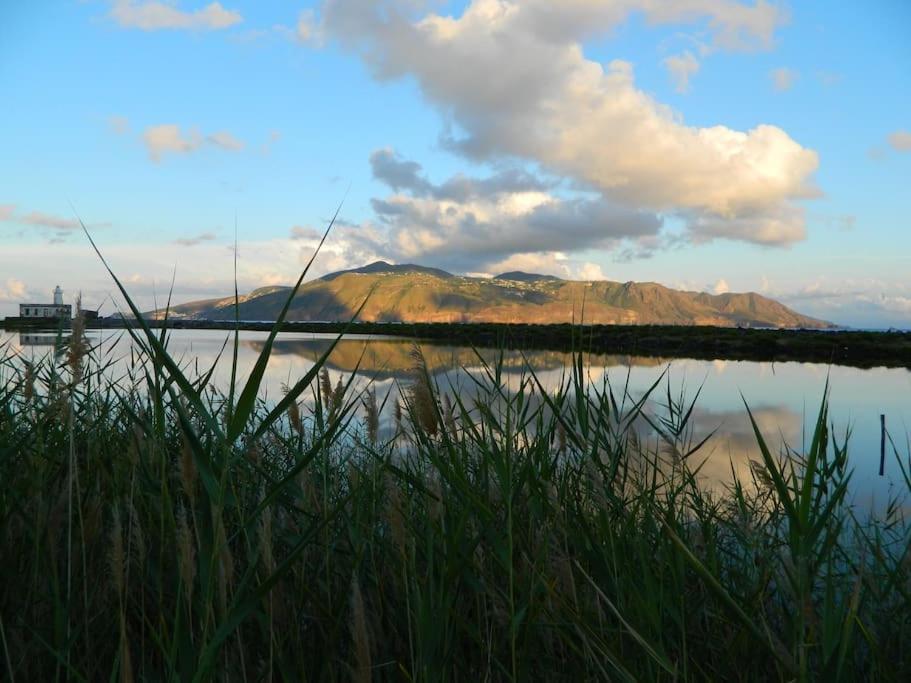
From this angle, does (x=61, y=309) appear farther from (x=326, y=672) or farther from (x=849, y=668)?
(x=849, y=668)

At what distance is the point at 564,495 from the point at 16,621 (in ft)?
7.03

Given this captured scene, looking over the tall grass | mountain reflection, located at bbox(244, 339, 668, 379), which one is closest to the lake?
mountain reflection, located at bbox(244, 339, 668, 379)

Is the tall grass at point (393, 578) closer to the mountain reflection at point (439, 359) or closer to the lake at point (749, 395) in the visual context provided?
the mountain reflection at point (439, 359)

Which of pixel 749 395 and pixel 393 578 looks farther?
pixel 749 395

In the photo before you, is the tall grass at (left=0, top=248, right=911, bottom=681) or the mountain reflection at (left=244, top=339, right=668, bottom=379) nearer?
the tall grass at (left=0, top=248, right=911, bottom=681)

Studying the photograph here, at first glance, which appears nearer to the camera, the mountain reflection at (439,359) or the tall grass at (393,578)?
the tall grass at (393,578)

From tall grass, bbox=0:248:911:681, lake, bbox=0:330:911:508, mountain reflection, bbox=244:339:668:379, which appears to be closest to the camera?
tall grass, bbox=0:248:911:681

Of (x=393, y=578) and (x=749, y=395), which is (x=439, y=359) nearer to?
(x=393, y=578)

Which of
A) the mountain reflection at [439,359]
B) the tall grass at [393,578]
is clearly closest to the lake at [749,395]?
the mountain reflection at [439,359]

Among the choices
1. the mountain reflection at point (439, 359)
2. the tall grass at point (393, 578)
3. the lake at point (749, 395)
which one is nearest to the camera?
the tall grass at point (393, 578)

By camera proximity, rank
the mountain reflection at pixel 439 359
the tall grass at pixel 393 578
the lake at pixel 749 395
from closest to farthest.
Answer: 1. the tall grass at pixel 393 578
2. the mountain reflection at pixel 439 359
3. the lake at pixel 749 395

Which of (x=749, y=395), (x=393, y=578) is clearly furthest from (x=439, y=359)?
(x=749, y=395)

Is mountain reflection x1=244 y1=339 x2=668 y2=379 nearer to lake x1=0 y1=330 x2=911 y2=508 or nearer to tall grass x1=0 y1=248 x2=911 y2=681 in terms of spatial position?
lake x1=0 y1=330 x2=911 y2=508

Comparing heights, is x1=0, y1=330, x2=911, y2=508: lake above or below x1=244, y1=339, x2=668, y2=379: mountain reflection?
below
